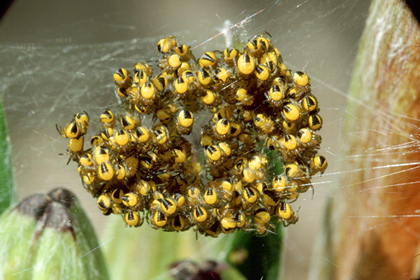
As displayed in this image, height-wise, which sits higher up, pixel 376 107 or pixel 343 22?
pixel 343 22

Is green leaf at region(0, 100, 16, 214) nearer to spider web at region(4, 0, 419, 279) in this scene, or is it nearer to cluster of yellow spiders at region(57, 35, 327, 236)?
spider web at region(4, 0, 419, 279)

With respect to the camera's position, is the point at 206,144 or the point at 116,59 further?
the point at 116,59

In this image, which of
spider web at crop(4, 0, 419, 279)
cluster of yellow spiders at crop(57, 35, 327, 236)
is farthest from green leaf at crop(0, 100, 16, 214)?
cluster of yellow spiders at crop(57, 35, 327, 236)

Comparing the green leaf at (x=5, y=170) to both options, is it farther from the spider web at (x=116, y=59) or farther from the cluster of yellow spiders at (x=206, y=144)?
the cluster of yellow spiders at (x=206, y=144)

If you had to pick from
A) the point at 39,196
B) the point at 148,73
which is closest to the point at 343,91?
the point at 148,73

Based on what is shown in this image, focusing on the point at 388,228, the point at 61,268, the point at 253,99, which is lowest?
the point at 388,228

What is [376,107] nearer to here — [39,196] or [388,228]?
[388,228]
